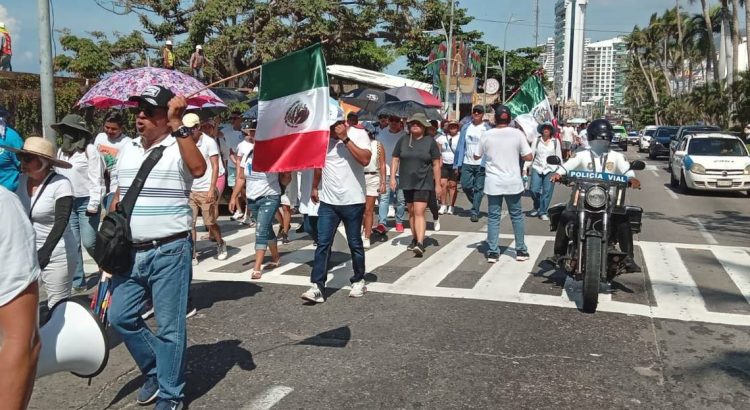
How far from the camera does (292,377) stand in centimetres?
459

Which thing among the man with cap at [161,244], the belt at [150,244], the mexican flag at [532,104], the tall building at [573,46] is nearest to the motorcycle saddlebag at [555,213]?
the man with cap at [161,244]

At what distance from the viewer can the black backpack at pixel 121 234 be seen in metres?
3.68

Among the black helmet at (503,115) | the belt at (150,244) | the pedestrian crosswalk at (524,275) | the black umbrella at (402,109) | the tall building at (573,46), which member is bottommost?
the pedestrian crosswalk at (524,275)

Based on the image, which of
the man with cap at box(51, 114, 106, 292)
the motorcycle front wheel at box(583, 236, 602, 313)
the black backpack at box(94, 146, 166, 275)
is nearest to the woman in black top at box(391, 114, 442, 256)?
the motorcycle front wheel at box(583, 236, 602, 313)

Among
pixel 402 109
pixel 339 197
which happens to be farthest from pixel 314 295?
pixel 402 109

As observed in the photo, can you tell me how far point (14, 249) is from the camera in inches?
104

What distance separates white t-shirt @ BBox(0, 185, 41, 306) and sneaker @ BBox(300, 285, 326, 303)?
3824 millimetres

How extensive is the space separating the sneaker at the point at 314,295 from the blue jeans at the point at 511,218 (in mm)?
2781

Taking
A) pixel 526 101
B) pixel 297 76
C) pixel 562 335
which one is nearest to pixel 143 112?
pixel 297 76

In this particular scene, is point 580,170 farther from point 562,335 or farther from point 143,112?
point 143,112

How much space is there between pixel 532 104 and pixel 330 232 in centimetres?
1005

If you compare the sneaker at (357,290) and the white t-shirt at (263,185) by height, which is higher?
the white t-shirt at (263,185)

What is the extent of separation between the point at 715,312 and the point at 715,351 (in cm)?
118

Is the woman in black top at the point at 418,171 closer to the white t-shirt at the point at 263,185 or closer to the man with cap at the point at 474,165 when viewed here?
the white t-shirt at the point at 263,185
